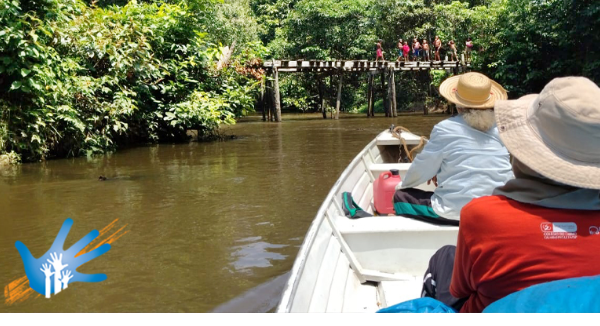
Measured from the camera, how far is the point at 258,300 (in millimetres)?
4227

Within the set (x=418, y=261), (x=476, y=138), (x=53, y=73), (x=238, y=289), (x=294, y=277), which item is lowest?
(x=238, y=289)

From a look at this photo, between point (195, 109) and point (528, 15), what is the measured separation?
15.0 meters

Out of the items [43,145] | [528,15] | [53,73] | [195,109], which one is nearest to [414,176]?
[53,73]

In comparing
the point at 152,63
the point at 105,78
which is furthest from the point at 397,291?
the point at 152,63

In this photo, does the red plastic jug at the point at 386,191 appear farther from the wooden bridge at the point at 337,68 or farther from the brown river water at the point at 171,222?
the wooden bridge at the point at 337,68

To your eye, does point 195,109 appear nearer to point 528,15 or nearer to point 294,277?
point 294,277

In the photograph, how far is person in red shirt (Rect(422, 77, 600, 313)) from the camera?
5.38 ft

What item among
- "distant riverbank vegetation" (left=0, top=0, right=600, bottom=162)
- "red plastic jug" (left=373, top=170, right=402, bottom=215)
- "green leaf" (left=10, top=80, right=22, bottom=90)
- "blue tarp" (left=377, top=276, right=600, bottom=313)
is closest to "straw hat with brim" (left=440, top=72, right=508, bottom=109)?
"red plastic jug" (left=373, top=170, right=402, bottom=215)

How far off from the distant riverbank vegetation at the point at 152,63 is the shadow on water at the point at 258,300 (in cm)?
711

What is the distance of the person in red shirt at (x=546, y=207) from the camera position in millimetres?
1641

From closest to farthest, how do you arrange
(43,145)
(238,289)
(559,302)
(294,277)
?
(559,302) < (294,277) < (238,289) < (43,145)

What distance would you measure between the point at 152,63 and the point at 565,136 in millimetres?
12332

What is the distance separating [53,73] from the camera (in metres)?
10.2

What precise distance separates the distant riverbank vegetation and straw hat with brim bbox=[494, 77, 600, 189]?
9.48m
